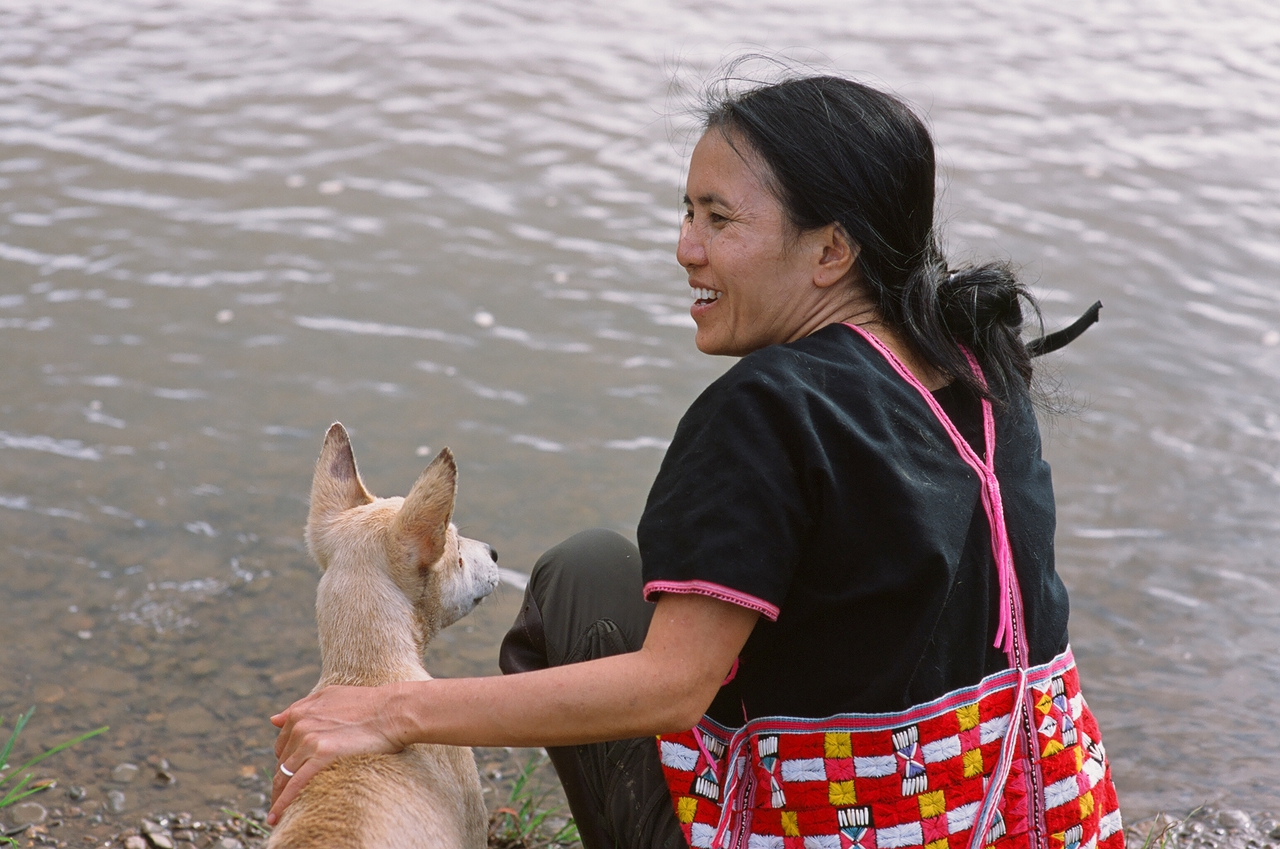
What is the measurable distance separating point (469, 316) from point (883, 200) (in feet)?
14.9

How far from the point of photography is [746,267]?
231 centimetres

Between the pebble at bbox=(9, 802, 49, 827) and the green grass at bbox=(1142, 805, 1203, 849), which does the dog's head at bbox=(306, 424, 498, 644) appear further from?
the green grass at bbox=(1142, 805, 1203, 849)

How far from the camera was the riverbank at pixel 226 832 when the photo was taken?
11.0 ft

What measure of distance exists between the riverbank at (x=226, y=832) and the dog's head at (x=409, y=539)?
34.8 inches

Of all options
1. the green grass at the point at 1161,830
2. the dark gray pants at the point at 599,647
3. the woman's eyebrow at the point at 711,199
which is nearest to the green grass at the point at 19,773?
the dark gray pants at the point at 599,647

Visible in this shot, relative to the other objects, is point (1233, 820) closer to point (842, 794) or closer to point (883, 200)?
point (842, 794)

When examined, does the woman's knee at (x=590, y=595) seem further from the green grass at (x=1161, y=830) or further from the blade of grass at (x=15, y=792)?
the green grass at (x=1161, y=830)

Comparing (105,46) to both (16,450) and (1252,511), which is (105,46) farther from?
(1252,511)

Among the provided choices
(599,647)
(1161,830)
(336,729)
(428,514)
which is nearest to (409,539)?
(428,514)

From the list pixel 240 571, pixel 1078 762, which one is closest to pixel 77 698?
pixel 240 571

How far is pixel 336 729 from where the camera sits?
7.06 feet

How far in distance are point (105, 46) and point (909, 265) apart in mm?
9198

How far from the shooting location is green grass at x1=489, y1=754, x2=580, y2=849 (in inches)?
134

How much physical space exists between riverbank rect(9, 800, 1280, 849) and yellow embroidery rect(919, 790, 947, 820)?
167cm
